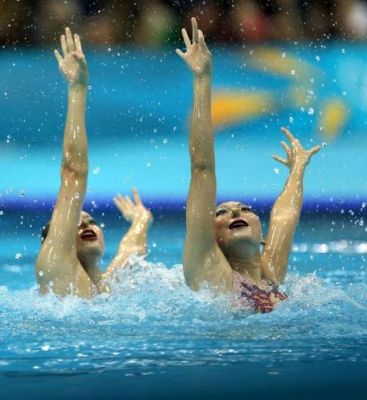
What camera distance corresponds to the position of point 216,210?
4.20m

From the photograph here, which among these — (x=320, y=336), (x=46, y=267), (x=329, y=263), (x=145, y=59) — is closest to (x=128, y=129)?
(x=145, y=59)

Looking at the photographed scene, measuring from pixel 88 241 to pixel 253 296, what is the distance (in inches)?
34.2

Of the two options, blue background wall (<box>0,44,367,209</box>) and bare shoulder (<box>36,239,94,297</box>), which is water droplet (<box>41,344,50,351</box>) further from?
blue background wall (<box>0,44,367,209</box>)

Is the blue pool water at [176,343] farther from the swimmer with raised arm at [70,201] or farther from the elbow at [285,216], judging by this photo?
the elbow at [285,216]

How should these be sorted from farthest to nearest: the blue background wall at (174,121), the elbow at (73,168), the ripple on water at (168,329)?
the blue background wall at (174,121) < the elbow at (73,168) < the ripple on water at (168,329)

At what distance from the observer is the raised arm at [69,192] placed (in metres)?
4.19

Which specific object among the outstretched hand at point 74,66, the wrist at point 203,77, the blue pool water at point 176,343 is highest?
the outstretched hand at point 74,66

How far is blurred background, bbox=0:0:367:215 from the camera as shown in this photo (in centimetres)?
988

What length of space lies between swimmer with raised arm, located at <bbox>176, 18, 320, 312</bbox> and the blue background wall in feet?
16.5

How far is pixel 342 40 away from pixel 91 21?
103 inches

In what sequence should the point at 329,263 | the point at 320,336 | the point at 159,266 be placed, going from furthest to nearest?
the point at 329,263 → the point at 159,266 → the point at 320,336

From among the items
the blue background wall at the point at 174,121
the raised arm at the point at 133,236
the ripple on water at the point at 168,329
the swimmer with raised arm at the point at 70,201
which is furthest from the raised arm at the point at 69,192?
the blue background wall at the point at 174,121

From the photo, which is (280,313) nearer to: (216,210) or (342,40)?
(216,210)

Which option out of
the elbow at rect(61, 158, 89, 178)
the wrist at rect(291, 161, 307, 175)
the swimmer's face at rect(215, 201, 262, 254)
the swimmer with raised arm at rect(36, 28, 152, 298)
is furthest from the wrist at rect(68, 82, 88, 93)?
the wrist at rect(291, 161, 307, 175)
